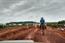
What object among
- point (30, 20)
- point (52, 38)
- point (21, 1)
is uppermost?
point (21, 1)

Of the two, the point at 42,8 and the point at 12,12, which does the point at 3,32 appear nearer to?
the point at 12,12

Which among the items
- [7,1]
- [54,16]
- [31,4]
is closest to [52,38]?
[54,16]

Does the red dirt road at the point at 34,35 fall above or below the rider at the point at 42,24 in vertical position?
below

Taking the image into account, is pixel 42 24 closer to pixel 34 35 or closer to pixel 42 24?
pixel 42 24

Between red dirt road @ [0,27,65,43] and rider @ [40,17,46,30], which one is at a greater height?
rider @ [40,17,46,30]

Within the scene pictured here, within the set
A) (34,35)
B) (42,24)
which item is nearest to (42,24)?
(42,24)

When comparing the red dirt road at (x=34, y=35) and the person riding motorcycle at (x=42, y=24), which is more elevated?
the person riding motorcycle at (x=42, y=24)

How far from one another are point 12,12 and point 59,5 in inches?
37.9

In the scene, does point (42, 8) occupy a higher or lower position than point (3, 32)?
higher

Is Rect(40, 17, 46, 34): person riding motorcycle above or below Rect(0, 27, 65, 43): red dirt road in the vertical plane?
above

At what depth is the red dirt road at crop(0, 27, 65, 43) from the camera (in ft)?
19.3

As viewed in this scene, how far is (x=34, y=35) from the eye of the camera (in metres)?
5.96

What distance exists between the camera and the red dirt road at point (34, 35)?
5883mm

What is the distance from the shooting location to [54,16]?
5871 millimetres
